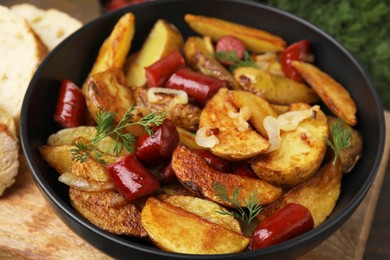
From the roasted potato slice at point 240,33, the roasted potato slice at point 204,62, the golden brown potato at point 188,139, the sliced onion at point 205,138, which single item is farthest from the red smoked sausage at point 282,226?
the roasted potato slice at point 240,33

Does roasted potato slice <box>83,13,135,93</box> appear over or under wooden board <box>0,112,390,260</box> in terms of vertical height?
over

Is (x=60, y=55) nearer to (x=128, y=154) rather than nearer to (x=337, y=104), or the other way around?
(x=128, y=154)

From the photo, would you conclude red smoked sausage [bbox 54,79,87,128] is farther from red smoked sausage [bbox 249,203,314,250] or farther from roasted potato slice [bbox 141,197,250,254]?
red smoked sausage [bbox 249,203,314,250]

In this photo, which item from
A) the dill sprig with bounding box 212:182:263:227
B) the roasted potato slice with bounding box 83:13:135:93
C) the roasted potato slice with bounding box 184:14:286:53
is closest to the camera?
the dill sprig with bounding box 212:182:263:227

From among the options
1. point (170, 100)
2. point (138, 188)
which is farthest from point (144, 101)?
point (138, 188)

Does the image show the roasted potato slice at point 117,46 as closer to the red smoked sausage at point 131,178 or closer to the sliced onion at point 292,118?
the red smoked sausage at point 131,178

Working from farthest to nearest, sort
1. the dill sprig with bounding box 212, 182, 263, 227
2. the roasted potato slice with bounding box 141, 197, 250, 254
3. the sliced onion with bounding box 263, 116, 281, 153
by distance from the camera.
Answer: the sliced onion with bounding box 263, 116, 281, 153 < the dill sprig with bounding box 212, 182, 263, 227 < the roasted potato slice with bounding box 141, 197, 250, 254

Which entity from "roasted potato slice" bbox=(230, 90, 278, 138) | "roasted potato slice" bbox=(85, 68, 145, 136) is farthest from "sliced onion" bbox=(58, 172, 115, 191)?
"roasted potato slice" bbox=(230, 90, 278, 138)
